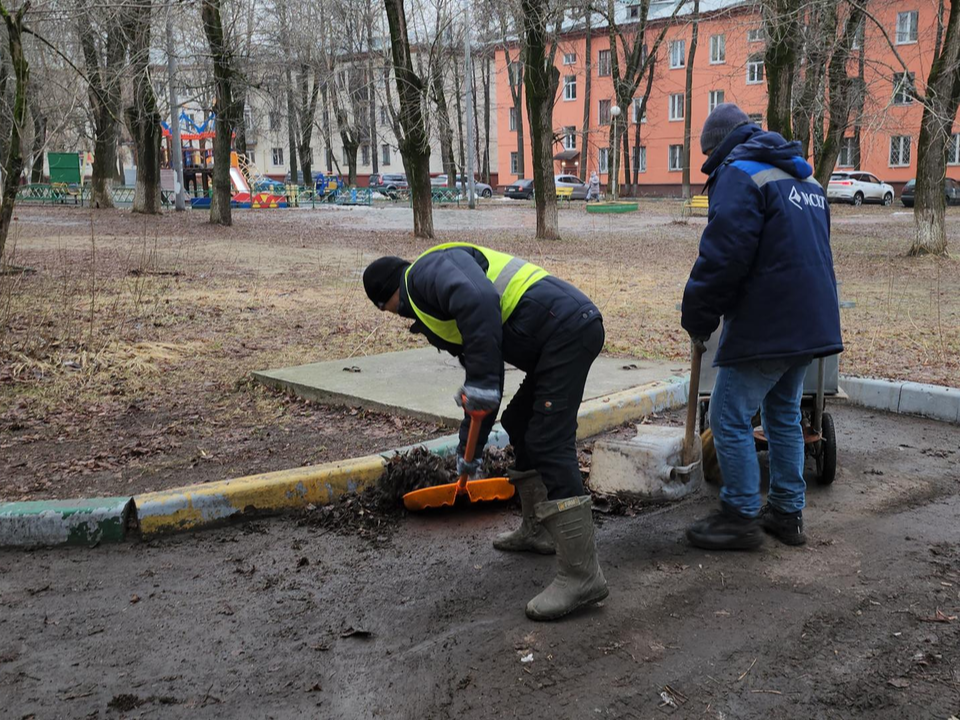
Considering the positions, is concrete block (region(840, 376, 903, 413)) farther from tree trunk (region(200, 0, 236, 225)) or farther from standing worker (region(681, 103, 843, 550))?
tree trunk (region(200, 0, 236, 225))

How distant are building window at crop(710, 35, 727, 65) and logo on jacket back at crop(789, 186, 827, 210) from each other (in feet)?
155

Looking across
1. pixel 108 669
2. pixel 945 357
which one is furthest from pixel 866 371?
pixel 108 669

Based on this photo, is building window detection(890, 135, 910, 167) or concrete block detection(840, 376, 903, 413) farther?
building window detection(890, 135, 910, 167)

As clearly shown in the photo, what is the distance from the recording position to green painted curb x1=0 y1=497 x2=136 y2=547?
3.84 m

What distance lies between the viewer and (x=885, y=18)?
37562 millimetres

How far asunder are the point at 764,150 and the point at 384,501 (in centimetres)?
223

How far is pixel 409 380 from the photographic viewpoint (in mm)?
6102

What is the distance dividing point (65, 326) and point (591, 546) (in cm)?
618

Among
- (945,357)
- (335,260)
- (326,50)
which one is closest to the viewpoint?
(945,357)

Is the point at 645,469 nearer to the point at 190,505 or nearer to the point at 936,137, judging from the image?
the point at 190,505

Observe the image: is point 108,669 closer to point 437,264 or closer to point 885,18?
point 437,264

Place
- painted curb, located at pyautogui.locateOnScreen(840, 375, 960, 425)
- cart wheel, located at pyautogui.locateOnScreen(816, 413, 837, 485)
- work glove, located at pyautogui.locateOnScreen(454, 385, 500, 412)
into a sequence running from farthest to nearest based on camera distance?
painted curb, located at pyautogui.locateOnScreen(840, 375, 960, 425)
cart wheel, located at pyautogui.locateOnScreen(816, 413, 837, 485)
work glove, located at pyautogui.locateOnScreen(454, 385, 500, 412)

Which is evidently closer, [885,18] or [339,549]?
[339,549]

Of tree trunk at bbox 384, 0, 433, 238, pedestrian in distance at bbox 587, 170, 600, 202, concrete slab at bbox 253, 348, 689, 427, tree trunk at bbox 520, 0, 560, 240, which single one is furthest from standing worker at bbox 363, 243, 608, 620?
pedestrian in distance at bbox 587, 170, 600, 202
